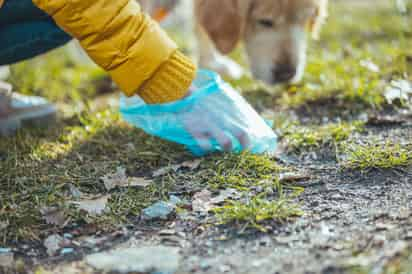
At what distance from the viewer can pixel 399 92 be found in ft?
8.65

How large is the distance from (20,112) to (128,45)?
3.34 ft

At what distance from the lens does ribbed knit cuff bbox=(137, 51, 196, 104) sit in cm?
219

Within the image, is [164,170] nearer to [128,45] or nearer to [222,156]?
[222,156]

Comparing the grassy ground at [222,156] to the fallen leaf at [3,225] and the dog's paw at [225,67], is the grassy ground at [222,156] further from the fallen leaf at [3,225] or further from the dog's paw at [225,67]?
the dog's paw at [225,67]

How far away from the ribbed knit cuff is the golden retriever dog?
1.08 meters

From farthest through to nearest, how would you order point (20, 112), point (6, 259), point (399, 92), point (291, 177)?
point (20, 112)
point (399, 92)
point (291, 177)
point (6, 259)

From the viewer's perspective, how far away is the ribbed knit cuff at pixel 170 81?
2.19 metres

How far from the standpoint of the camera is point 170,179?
84.8 inches

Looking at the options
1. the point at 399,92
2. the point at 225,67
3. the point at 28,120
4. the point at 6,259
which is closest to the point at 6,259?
the point at 6,259

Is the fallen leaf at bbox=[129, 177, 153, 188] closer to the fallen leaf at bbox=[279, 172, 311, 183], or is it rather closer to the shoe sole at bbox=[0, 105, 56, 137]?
the fallen leaf at bbox=[279, 172, 311, 183]

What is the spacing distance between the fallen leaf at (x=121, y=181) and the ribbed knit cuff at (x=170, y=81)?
295 mm

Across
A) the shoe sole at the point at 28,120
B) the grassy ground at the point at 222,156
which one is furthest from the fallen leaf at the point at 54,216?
the shoe sole at the point at 28,120

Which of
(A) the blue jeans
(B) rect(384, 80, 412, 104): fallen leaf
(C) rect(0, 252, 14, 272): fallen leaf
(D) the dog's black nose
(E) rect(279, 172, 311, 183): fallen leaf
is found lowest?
(C) rect(0, 252, 14, 272): fallen leaf

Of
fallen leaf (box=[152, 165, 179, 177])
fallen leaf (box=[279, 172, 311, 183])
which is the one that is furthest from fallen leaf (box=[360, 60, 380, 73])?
fallen leaf (box=[152, 165, 179, 177])
